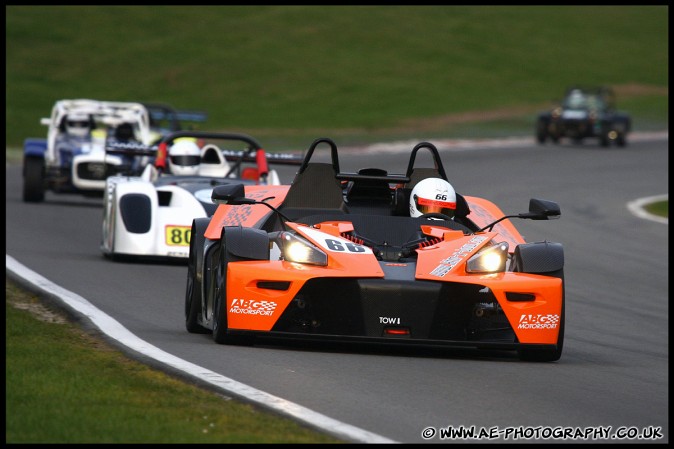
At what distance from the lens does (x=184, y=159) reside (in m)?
16.9

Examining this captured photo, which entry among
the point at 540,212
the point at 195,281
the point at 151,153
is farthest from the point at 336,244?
the point at 151,153

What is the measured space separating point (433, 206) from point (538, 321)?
5.35ft

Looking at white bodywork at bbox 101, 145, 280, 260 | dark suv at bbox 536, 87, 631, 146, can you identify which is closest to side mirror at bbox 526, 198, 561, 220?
white bodywork at bbox 101, 145, 280, 260

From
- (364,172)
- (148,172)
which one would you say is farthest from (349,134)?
(364,172)

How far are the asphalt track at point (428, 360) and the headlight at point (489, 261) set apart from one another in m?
0.51

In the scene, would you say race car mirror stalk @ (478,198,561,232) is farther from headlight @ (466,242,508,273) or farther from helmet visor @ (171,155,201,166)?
helmet visor @ (171,155,201,166)

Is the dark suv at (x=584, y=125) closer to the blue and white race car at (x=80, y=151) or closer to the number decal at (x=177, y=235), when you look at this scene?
the blue and white race car at (x=80, y=151)

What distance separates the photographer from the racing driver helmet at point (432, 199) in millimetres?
9805

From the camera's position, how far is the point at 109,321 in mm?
9242

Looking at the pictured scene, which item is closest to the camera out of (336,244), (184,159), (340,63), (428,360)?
(428,360)

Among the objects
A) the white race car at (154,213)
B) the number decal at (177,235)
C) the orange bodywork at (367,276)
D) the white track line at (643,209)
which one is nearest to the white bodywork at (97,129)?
the white race car at (154,213)

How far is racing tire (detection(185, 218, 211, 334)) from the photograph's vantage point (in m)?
9.32

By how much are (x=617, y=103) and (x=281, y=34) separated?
→ 2324 cm

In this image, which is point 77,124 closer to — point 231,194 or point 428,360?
point 231,194
